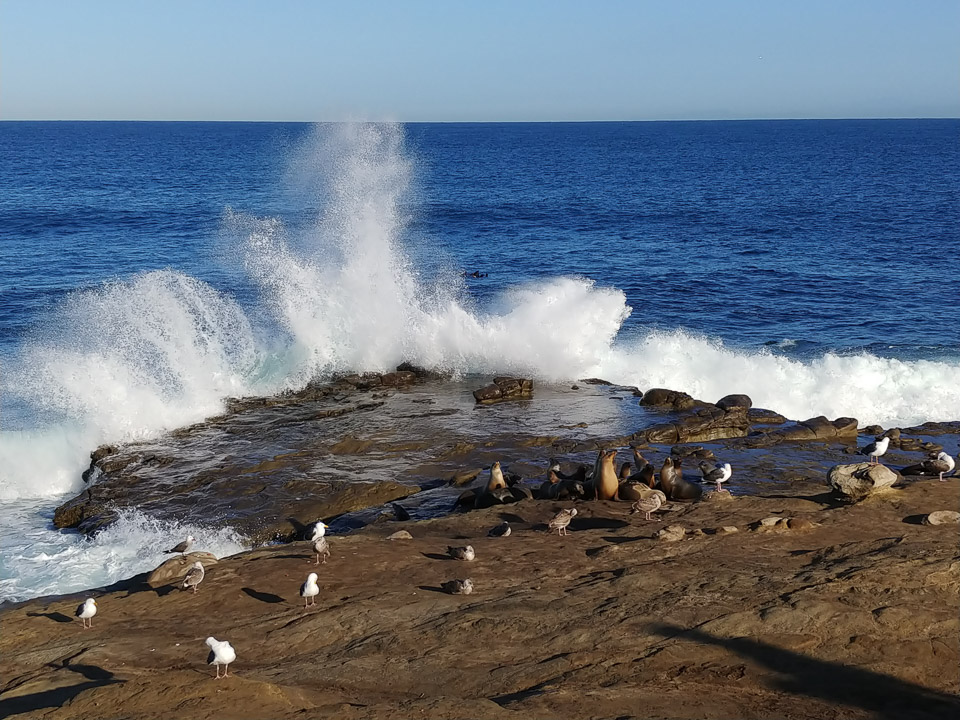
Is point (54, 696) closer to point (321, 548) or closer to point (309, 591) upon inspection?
point (309, 591)

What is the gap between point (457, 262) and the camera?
3900 centimetres

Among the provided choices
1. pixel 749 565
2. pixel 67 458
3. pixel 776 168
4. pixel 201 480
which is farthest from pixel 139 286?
pixel 776 168

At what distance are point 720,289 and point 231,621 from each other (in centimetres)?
2801

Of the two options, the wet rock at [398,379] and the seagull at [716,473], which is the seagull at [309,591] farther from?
the wet rock at [398,379]

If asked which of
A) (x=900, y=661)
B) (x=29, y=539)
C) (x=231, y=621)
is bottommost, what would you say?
(x=29, y=539)

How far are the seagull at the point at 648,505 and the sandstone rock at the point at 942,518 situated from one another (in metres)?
3.46

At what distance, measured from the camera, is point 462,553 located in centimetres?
1142

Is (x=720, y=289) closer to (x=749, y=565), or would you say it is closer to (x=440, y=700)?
(x=749, y=565)

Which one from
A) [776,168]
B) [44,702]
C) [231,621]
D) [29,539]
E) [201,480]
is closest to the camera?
[44,702]

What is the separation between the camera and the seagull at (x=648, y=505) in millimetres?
13273

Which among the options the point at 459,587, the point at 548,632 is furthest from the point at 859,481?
the point at 459,587

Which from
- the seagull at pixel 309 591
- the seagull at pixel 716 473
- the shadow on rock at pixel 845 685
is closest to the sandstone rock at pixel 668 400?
the seagull at pixel 716 473

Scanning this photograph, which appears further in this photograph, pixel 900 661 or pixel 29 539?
pixel 29 539

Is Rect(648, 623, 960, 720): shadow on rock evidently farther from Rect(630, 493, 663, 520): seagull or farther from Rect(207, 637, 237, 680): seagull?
Rect(630, 493, 663, 520): seagull
